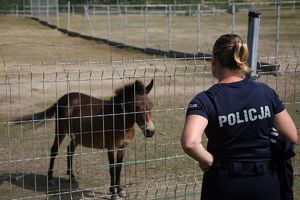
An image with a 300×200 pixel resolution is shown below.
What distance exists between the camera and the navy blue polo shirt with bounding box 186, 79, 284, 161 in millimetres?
3166

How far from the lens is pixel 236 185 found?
323cm

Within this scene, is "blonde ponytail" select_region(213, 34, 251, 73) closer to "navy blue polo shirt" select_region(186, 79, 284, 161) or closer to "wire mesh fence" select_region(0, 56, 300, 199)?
"navy blue polo shirt" select_region(186, 79, 284, 161)

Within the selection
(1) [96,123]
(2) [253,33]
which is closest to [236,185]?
(2) [253,33]

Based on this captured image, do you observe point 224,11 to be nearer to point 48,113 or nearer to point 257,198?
point 48,113

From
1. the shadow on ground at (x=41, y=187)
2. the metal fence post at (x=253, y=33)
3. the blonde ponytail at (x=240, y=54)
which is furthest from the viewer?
the shadow on ground at (x=41, y=187)

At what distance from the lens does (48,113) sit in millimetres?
7246

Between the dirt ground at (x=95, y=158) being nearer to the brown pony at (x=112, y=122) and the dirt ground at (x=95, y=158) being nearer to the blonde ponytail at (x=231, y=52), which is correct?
the brown pony at (x=112, y=122)

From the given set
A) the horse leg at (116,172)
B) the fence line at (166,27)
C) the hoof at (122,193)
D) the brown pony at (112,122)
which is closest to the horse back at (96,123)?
the brown pony at (112,122)

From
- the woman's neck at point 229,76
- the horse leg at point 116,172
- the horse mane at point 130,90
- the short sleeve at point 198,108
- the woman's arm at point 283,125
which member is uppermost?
the woman's neck at point 229,76

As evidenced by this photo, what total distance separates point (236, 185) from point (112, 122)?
359cm

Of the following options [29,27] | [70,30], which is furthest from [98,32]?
[29,27]

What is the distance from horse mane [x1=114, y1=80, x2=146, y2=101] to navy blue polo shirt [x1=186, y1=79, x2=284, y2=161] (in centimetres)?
328

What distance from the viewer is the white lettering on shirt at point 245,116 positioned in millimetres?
3176

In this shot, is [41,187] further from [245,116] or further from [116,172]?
[245,116]
